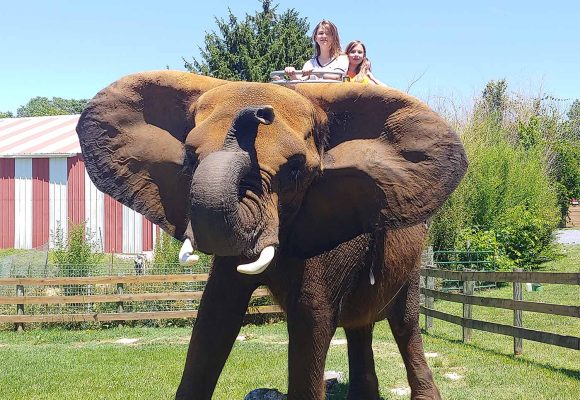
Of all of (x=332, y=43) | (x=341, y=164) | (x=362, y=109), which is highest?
(x=332, y=43)

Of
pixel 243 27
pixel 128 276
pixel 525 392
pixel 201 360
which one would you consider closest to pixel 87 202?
pixel 243 27

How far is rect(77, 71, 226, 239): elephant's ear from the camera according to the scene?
15.0ft

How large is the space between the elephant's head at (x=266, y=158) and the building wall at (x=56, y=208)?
21129 mm

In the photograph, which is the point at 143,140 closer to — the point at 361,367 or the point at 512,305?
the point at 361,367

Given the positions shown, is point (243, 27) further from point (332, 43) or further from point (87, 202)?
point (332, 43)

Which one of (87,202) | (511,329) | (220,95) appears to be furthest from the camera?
(87,202)

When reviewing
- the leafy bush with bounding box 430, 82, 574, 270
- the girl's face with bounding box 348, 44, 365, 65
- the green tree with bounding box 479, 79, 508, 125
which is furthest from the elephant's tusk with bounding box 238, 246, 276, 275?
the green tree with bounding box 479, 79, 508, 125

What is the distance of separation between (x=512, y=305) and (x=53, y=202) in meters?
20.4

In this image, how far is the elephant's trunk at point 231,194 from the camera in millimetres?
3148

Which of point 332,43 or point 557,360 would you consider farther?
point 557,360

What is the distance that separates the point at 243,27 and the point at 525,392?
80.1 feet

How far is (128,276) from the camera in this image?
14.4 metres

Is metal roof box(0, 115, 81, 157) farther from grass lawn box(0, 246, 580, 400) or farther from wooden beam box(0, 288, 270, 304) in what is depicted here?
grass lawn box(0, 246, 580, 400)

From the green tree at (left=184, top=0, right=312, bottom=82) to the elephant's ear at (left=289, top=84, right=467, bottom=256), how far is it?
25366 mm
